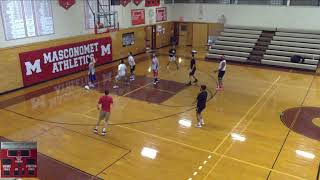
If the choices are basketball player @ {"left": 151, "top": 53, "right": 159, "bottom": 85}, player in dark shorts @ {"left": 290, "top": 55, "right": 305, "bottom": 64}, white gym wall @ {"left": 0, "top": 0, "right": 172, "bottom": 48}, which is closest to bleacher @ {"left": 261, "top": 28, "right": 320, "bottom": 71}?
player in dark shorts @ {"left": 290, "top": 55, "right": 305, "bottom": 64}

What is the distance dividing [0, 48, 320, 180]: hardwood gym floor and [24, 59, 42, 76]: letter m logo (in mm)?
845

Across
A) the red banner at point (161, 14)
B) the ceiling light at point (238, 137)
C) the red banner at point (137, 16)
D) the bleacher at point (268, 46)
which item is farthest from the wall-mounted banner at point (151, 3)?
the ceiling light at point (238, 137)

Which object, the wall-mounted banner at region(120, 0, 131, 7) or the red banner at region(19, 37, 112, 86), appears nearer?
the red banner at region(19, 37, 112, 86)

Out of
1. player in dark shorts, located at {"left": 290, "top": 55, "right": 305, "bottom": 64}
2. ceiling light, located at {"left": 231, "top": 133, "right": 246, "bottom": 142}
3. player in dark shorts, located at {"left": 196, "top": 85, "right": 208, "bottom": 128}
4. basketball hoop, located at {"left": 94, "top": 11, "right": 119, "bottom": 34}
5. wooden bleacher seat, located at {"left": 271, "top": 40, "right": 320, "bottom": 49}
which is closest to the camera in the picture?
ceiling light, located at {"left": 231, "top": 133, "right": 246, "bottom": 142}

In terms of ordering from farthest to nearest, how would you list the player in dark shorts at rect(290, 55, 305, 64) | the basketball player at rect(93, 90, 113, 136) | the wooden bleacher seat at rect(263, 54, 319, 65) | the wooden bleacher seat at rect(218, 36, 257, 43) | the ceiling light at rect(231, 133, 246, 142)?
the wooden bleacher seat at rect(218, 36, 257, 43) → the player in dark shorts at rect(290, 55, 305, 64) → the wooden bleacher seat at rect(263, 54, 319, 65) → the ceiling light at rect(231, 133, 246, 142) → the basketball player at rect(93, 90, 113, 136)

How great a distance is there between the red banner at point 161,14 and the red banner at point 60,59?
271 inches

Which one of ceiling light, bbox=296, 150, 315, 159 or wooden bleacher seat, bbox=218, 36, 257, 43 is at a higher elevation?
wooden bleacher seat, bbox=218, 36, 257, 43

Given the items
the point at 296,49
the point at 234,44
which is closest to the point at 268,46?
the point at 296,49

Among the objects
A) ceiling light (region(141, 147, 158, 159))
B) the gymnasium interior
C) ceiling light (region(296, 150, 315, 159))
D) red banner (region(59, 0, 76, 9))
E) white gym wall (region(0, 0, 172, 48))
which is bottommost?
ceiling light (region(296, 150, 315, 159))

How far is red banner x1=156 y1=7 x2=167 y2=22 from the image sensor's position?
26172 mm

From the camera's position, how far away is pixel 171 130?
11.0 meters

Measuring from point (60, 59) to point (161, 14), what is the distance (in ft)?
39.2

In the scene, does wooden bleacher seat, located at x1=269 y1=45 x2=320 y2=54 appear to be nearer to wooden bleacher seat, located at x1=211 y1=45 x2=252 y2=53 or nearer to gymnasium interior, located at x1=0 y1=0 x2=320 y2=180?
gymnasium interior, located at x1=0 y1=0 x2=320 y2=180

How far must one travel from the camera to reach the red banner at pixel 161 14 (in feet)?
85.9
